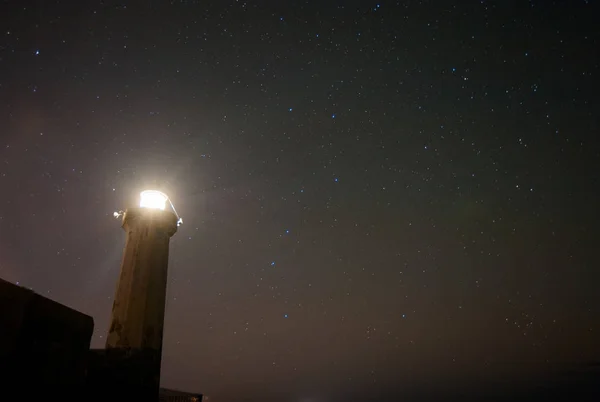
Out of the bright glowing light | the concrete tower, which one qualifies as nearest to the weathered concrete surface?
the concrete tower

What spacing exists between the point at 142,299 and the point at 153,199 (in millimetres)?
1931

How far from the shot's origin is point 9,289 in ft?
8.41

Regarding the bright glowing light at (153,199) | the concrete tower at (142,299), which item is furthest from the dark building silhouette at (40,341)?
the bright glowing light at (153,199)

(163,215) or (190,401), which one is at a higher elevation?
(163,215)

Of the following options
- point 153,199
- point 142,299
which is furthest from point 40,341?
point 153,199

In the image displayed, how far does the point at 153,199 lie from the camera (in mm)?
7285

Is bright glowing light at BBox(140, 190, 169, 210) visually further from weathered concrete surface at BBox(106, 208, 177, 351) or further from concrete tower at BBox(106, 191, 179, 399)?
weathered concrete surface at BBox(106, 208, 177, 351)

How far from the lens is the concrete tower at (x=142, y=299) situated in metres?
6.04

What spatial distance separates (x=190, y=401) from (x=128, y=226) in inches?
323

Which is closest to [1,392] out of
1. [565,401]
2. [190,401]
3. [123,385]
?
[123,385]

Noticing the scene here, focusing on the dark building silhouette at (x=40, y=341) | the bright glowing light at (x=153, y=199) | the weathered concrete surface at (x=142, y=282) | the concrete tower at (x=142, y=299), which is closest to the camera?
the dark building silhouette at (x=40, y=341)

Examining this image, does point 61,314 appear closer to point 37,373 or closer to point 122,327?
point 37,373

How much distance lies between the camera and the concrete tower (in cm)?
604

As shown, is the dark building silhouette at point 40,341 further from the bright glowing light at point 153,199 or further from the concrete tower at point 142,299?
the bright glowing light at point 153,199
